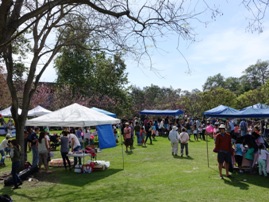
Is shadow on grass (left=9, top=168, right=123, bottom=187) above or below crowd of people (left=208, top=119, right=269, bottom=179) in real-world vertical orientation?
below

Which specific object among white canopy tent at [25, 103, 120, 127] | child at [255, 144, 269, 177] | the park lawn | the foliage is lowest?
the park lawn

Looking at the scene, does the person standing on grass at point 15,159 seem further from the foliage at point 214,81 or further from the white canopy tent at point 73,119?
the foliage at point 214,81

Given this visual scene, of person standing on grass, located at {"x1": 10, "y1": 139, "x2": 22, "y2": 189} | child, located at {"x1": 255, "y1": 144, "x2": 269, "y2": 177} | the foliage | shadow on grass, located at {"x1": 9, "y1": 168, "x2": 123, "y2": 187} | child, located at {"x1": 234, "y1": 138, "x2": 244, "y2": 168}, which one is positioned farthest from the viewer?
the foliage

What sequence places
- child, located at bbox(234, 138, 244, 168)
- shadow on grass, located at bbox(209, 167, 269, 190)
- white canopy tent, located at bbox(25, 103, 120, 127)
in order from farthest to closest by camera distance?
white canopy tent, located at bbox(25, 103, 120, 127) < child, located at bbox(234, 138, 244, 168) < shadow on grass, located at bbox(209, 167, 269, 190)

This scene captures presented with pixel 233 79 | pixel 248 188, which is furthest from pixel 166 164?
pixel 233 79

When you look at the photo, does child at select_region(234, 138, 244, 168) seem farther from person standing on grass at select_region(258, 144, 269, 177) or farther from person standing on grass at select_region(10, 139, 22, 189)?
person standing on grass at select_region(10, 139, 22, 189)

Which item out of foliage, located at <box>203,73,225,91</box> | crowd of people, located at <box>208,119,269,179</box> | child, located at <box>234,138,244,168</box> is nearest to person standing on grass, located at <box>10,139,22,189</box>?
crowd of people, located at <box>208,119,269,179</box>

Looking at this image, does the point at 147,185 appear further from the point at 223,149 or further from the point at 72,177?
the point at 72,177

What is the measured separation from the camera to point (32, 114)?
28891 mm

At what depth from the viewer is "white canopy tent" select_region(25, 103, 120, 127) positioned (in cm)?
1371

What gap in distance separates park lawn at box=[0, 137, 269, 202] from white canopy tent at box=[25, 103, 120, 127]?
201 centimetres

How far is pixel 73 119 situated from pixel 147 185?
497cm

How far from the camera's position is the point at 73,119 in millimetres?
13828

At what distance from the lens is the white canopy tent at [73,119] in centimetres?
1371
